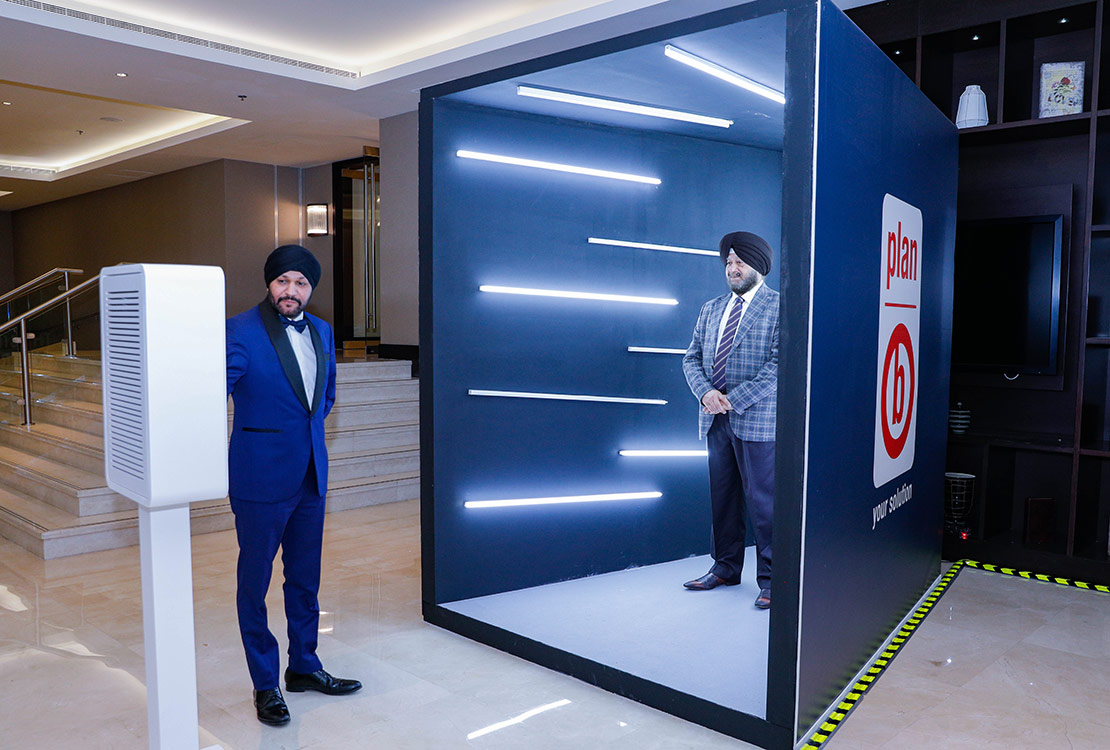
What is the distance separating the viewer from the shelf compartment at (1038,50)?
4414 mm

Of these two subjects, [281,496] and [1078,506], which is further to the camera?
[1078,506]

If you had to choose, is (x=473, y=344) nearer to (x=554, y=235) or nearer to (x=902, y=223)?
(x=554, y=235)

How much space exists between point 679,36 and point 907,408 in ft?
5.94

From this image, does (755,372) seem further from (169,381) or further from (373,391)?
(373,391)

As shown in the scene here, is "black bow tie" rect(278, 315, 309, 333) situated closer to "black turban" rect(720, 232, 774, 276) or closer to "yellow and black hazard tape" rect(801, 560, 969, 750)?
"black turban" rect(720, 232, 774, 276)

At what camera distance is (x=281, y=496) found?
9.06ft

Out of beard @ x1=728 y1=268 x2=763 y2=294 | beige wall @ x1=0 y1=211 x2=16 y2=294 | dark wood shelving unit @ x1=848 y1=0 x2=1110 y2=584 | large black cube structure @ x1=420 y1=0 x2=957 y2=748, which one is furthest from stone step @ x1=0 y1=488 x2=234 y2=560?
beige wall @ x1=0 y1=211 x2=16 y2=294

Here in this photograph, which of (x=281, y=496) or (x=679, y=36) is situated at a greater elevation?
(x=679, y=36)

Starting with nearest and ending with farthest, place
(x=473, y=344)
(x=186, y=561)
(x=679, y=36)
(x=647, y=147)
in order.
Answer: (x=186, y=561), (x=679, y=36), (x=473, y=344), (x=647, y=147)

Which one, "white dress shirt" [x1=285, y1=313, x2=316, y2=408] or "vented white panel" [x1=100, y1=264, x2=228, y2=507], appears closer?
"vented white panel" [x1=100, y1=264, x2=228, y2=507]

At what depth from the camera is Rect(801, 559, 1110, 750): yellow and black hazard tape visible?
2.70 m

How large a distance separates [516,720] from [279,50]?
5.86 m

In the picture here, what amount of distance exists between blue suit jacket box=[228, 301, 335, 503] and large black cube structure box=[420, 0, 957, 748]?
34.4 inches

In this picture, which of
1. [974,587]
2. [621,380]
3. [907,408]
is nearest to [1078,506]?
[974,587]
